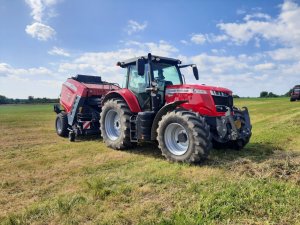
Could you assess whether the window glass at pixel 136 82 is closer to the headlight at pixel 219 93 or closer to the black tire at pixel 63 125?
the headlight at pixel 219 93

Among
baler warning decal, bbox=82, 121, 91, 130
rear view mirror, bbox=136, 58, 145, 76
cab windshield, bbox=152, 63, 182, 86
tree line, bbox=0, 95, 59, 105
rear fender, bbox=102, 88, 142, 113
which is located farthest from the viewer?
tree line, bbox=0, 95, 59, 105

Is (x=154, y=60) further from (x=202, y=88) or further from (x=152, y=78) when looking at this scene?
(x=202, y=88)

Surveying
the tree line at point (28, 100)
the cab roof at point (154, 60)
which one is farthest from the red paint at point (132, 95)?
the tree line at point (28, 100)

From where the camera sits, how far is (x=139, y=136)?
8125 mm

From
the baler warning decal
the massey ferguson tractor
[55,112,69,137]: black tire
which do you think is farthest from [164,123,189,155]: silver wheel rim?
[55,112,69,137]: black tire

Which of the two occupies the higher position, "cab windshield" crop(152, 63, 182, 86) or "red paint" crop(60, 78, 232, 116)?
"cab windshield" crop(152, 63, 182, 86)

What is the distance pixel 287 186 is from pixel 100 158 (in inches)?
179

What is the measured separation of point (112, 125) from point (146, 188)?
185 inches

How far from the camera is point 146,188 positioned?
528 centimetres

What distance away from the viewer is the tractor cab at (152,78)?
A: 8.21m

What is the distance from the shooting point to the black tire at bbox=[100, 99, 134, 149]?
867 centimetres

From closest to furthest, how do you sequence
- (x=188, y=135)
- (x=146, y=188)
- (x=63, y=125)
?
(x=146, y=188) < (x=188, y=135) < (x=63, y=125)

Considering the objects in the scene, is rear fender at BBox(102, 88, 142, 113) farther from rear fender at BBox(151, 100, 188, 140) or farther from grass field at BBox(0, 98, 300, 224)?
grass field at BBox(0, 98, 300, 224)

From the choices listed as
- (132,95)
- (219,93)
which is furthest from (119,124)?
(219,93)
